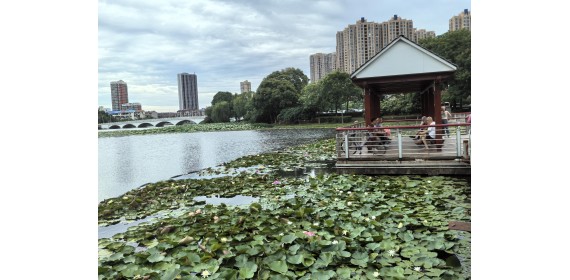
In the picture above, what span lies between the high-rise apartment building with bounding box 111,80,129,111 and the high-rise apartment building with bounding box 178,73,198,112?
1376mm

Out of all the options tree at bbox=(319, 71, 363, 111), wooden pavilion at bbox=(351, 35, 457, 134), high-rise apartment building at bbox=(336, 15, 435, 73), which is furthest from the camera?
tree at bbox=(319, 71, 363, 111)

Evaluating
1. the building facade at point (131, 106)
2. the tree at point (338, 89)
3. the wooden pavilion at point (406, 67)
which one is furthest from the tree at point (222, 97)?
the building facade at point (131, 106)

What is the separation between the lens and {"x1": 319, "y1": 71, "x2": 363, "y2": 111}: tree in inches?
1204

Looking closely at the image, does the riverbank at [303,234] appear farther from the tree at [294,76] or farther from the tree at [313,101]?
the tree at [294,76]

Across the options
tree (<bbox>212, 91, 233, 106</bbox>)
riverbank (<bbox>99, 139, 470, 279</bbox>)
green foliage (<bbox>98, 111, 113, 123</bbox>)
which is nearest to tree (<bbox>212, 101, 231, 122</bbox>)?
tree (<bbox>212, 91, 233, 106</bbox>)

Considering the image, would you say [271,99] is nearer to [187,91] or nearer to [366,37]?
[187,91]

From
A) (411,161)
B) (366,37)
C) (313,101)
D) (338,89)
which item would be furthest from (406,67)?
(313,101)

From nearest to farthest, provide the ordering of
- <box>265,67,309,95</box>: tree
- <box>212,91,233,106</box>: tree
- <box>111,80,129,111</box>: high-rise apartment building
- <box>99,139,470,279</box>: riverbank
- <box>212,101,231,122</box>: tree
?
<box>99,139,470,279</box>: riverbank
<box>111,80,129,111</box>: high-rise apartment building
<box>212,101,231,122</box>: tree
<box>212,91,233,106</box>: tree
<box>265,67,309,95</box>: tree

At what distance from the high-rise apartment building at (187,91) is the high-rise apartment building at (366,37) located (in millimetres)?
2757

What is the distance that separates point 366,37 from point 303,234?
13.3ft

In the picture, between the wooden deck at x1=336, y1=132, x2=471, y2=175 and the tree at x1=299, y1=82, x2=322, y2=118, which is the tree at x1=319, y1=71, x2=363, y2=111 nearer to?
the tree at x1=299, y1=82, x2=322, y2=118

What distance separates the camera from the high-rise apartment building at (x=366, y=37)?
4.86 m
